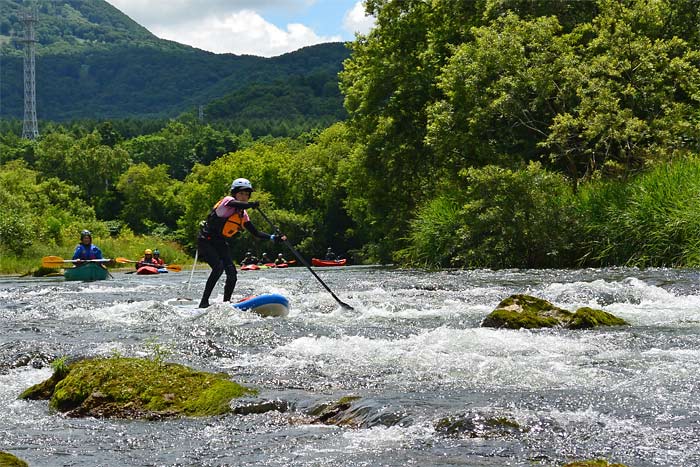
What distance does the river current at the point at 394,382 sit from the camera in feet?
19.5

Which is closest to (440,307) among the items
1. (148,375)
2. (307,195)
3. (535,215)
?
(148,375)

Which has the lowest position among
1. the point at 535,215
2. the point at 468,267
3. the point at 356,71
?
the point at 468,267

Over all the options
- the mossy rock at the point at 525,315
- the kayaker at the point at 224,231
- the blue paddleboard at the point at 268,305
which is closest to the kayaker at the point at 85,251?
the kayaker at the point at 224,231

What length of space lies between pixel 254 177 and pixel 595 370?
237 ft

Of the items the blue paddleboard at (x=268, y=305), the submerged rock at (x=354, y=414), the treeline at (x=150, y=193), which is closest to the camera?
the submerged rock at (x=354, y=414)

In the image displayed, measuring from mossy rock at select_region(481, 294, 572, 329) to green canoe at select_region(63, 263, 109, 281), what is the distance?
17086mm

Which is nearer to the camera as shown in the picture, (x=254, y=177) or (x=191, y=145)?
(x=254, y=177)

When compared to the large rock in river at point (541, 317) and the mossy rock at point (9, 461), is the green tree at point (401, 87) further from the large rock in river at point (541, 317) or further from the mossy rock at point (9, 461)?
the mossy rock at point (9, 461)

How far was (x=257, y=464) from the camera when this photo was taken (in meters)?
5.80

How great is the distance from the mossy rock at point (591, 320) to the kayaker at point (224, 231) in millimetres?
4927

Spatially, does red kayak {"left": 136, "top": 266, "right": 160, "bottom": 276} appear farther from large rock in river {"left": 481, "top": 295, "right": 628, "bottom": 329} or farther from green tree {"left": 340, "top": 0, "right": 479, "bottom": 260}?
large rock in river {"left": 481, "top": 295, "right": 628, "bottom": 329}

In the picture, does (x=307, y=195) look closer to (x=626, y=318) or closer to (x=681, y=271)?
(x=681, y=271)

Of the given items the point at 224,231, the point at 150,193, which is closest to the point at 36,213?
the point at 150,193

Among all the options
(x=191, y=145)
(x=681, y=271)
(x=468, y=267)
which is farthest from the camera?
(x=191, y=145)
